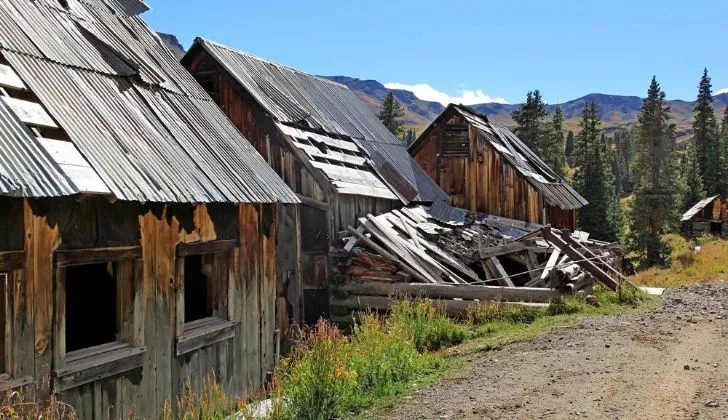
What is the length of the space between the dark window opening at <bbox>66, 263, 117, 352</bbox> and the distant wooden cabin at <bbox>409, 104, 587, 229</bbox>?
15.6 m

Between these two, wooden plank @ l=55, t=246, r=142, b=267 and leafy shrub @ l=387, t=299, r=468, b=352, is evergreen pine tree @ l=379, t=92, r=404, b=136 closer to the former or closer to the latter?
leafy shrub @ l=387, t=299, r=468, b=352

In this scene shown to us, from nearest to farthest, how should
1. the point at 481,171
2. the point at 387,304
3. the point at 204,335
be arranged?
1. the point at 204,335
2. the point at 387,304
3. the point at 481,171

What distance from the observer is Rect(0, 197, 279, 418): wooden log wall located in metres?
6.06

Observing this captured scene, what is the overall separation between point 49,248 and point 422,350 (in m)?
6.32

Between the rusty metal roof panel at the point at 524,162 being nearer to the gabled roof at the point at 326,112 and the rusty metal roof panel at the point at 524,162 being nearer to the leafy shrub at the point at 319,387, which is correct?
the gabled roof at the point at 326,112

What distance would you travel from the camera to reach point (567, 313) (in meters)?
12.9

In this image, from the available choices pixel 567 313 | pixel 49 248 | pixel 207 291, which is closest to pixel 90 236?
pixel 49 248

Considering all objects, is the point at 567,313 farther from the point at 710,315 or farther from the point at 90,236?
the point at 90,236

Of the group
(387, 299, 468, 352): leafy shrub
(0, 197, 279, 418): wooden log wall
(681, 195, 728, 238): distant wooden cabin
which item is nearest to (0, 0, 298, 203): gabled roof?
(0, 197, 279, 418): wooden log wall

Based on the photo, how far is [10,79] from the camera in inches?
279

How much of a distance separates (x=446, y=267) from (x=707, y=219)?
1932 inches

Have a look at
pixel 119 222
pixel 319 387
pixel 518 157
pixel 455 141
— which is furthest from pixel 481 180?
pixel 119 222

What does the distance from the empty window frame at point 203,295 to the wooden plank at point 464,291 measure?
450 centimetres

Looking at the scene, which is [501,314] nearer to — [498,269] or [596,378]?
[498,269]
